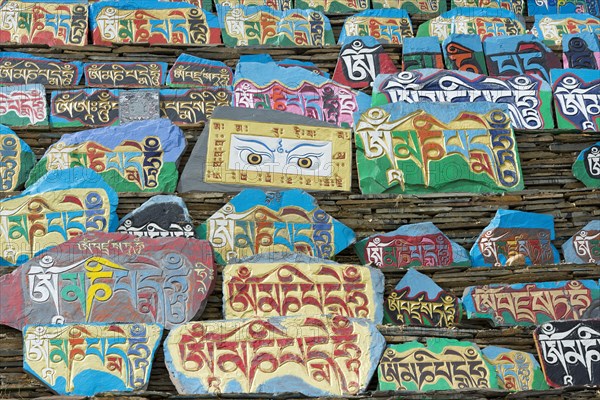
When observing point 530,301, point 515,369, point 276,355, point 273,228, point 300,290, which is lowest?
point 515,369

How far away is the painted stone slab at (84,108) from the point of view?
11.6 m

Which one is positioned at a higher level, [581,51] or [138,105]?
[581,51]

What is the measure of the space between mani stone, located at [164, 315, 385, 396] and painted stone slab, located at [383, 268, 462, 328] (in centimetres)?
45

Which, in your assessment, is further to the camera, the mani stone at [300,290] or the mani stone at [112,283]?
the mani stone at [300,290]

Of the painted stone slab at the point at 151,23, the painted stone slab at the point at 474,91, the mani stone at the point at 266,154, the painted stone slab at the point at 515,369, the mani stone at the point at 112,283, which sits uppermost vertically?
the painted stone slab at the point at 151,23

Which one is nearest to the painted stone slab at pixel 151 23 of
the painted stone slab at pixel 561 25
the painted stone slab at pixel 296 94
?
the painted stone slab at pixel 296 94

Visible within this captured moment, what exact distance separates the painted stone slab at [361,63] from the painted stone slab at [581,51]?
4.69 feet

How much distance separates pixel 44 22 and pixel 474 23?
3.59 metres

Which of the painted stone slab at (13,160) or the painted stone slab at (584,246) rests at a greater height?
the painted stone slab at (13,160)

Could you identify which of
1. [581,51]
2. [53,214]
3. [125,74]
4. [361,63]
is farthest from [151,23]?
[581,51]

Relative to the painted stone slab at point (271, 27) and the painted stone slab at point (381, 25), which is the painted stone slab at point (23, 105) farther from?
the painted stone slab at point (381, 25)

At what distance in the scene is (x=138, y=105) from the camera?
1168 cm

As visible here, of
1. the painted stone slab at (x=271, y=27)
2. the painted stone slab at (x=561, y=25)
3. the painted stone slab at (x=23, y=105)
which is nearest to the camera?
the painted stone slab at (x=23, y=105)

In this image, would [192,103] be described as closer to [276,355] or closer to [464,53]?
[464,53]
